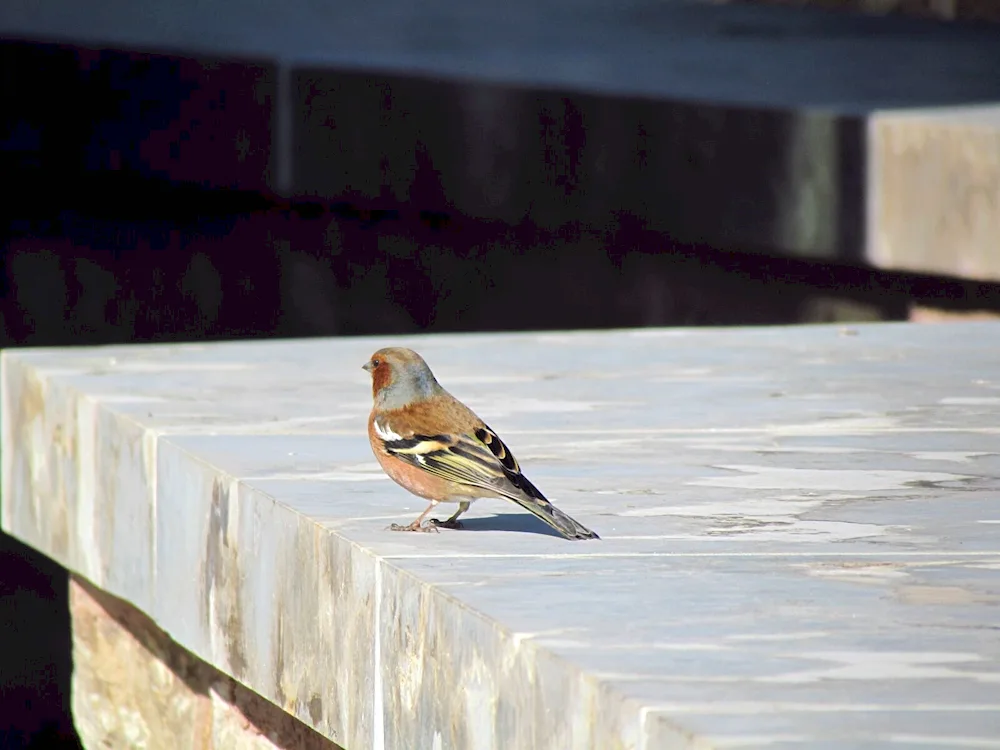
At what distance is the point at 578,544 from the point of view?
4.35 meters

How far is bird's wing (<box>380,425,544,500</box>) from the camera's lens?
4156 millimetres

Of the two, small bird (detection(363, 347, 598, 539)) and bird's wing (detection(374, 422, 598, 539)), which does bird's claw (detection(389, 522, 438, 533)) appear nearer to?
small bird (detection(363, 347, 598, 539))

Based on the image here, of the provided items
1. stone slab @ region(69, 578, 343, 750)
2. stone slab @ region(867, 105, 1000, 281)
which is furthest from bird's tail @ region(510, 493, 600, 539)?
stone slab @ region(867, 105, 1000, 281)

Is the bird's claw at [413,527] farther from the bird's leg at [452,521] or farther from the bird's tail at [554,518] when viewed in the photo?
the bird's tail at [554,518]

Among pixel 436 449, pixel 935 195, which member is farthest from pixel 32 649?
pixel 436 449

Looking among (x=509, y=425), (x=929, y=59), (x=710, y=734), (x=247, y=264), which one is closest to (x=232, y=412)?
(x=509, y=425)

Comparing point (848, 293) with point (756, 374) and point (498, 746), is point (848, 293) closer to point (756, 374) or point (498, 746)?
point (756, 374)

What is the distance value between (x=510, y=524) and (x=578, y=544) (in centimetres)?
36

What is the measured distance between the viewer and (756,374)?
6715 mm

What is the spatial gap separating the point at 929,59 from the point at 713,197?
336 cm

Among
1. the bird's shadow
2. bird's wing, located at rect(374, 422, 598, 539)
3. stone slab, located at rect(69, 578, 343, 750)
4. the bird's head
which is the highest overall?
the bird's head

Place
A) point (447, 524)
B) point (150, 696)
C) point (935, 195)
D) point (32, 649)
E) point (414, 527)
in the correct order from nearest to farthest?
1. point (414, 527)
2. point (447, 524)
3. point (150, 696)
4. point (935, 195)
5. point (32, 649)

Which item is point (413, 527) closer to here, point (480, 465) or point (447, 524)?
point (447, 524)

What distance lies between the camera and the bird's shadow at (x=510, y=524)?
4.57 meters
